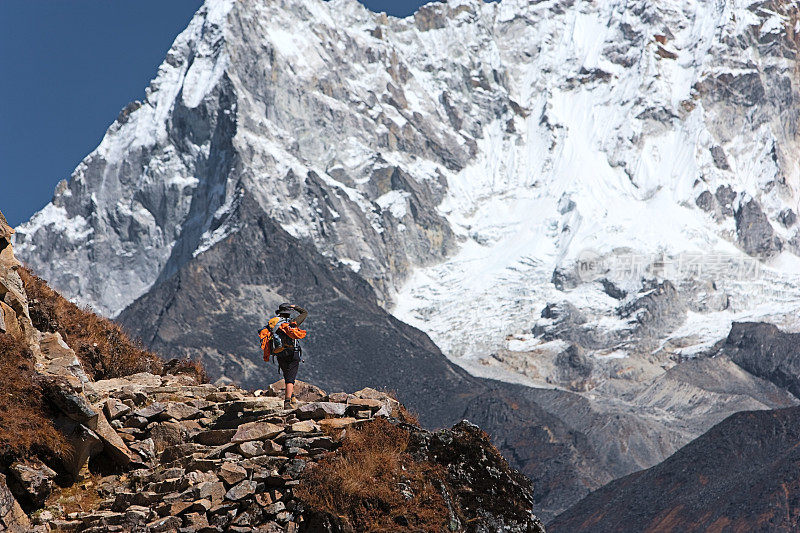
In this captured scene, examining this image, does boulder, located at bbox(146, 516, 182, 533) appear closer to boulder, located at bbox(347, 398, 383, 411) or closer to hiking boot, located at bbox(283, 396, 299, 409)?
hiking boot, located at bbox(283, 396, 299, 409)

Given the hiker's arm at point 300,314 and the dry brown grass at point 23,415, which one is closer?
the dry brown grass at point 23,415

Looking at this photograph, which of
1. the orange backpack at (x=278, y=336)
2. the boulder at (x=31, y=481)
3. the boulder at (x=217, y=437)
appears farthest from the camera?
the orange backpack at (x=278, y=336)

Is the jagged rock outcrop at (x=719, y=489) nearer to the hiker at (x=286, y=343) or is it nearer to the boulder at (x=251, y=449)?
the hiker at (x=286, y=343)

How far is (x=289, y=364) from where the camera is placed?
22953 millimetres

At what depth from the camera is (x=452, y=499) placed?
20109 millimetres

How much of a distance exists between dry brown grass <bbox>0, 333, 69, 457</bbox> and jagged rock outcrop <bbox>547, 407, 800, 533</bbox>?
12504 centimetres

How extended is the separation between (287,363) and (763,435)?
510ft

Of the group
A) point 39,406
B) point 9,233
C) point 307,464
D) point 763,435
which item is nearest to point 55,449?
point 39,406

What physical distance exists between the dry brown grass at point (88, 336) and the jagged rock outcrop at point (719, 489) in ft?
385

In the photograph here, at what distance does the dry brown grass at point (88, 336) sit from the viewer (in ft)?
82.6

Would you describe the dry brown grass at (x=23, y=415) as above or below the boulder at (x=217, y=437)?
above

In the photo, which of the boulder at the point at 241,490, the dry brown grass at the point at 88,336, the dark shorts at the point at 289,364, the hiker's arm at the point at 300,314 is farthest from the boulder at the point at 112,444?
the dry brown grass at the point at 88,336

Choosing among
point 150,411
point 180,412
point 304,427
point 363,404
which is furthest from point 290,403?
point 150,411

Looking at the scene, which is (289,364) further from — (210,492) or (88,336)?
(88,336)
